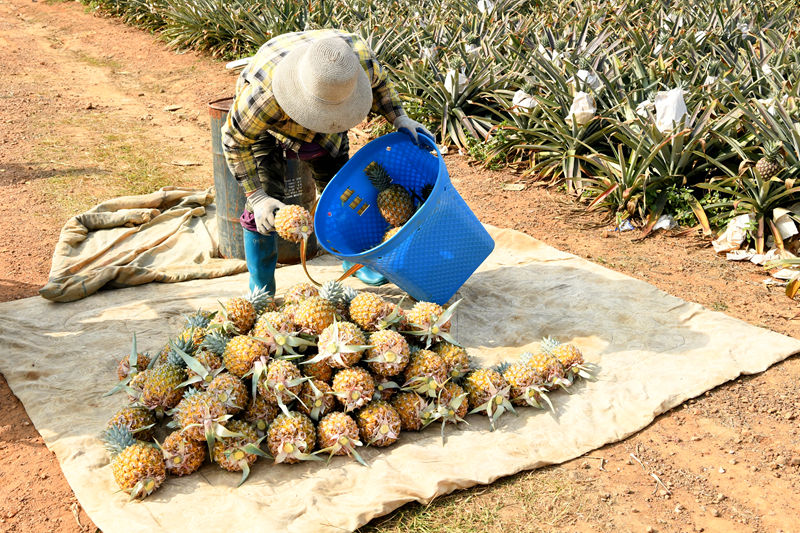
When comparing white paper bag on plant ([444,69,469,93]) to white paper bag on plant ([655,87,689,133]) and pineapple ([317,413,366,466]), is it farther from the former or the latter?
pineapple ([317,413,366,466])

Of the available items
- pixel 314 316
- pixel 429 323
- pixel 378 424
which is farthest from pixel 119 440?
pixel 429 323

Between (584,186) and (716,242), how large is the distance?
3.74 ft

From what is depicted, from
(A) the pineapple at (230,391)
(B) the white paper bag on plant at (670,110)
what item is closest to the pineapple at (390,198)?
(A) the pineapple at (230,391)

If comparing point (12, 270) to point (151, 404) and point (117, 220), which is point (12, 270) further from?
point (151, 404)

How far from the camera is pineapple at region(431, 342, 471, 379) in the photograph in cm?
310

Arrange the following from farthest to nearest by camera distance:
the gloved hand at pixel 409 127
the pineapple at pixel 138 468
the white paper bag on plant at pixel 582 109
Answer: the white paper bag on plant at pixel 582 109
the gloved hand at pixel 409 127
the pineapple at pixel 138 468

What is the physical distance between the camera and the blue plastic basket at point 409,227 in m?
3.49

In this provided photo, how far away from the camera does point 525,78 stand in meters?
6.20

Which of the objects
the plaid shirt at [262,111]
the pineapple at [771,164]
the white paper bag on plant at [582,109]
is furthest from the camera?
the white paper bag on plant at [582,109]

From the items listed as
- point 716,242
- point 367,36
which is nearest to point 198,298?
point 716,242

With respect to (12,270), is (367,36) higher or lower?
higher

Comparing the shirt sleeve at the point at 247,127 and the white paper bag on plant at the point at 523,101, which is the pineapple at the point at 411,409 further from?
the white paper bag on plant at the point at 523,101

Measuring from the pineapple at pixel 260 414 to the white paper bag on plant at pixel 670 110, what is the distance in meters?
3.45

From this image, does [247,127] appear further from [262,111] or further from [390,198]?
[390,198]
